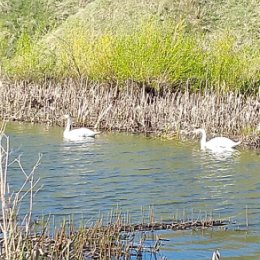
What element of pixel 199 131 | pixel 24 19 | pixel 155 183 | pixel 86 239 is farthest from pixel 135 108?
pixel 24 19

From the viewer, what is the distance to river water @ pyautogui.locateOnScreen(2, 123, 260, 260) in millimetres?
8570

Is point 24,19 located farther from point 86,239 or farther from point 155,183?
point 86,239

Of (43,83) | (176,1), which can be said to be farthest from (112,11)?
(43,83)

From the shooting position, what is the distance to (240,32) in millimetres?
27844

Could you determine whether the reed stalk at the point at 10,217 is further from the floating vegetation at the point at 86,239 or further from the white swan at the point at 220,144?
the white swan at the point at 220,144

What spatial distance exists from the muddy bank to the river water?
0.73m

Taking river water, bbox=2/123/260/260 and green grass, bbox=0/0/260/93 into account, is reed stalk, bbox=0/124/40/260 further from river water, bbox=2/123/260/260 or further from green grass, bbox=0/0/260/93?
green grass, bbox=0/0/260/93

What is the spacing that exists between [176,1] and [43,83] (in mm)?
9566

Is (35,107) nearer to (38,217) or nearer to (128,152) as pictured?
(128,152)

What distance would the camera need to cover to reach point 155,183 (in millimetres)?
12102

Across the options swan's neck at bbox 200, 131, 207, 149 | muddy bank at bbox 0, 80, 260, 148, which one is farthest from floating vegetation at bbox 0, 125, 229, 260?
muddy bank at bbox 0, 80, 260, 148

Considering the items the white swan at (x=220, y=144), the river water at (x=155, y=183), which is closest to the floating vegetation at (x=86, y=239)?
the river water at (x=155, y=183)

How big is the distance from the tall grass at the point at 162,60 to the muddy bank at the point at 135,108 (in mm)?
465

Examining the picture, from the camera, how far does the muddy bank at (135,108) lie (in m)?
16.9
